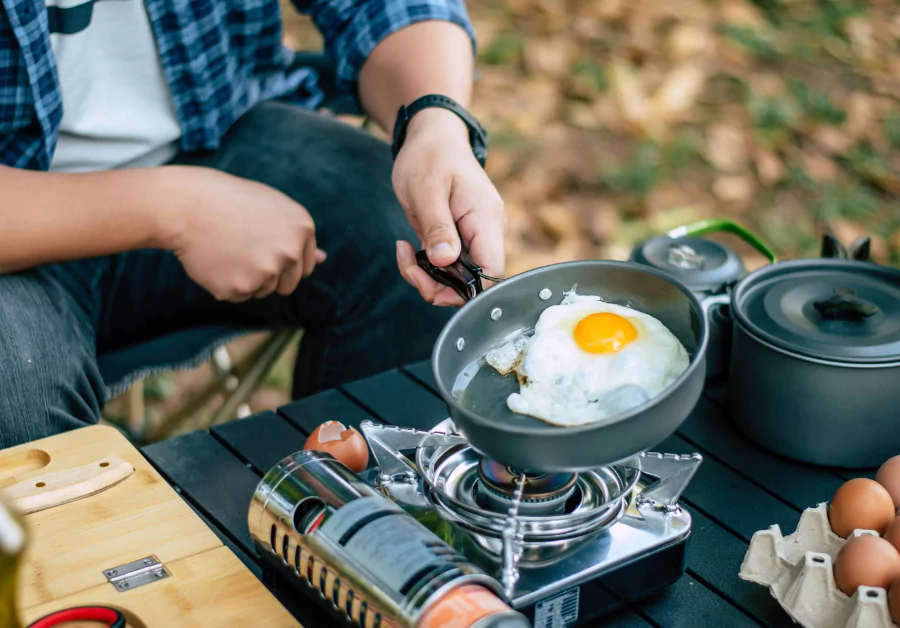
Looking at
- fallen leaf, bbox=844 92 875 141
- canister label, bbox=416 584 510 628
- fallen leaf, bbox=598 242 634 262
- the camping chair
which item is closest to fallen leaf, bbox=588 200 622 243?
fallen leaf, bbox=598 242 634 262

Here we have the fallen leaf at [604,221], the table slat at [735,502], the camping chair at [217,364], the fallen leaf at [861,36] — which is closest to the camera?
the table slat at [735,502]

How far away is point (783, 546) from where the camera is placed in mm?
1002

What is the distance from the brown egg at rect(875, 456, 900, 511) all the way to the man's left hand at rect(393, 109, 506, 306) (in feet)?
1.65

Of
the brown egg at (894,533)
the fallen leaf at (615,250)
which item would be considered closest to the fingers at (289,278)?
the brown egg at (894,533)

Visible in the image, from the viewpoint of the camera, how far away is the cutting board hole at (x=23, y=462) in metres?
1.15

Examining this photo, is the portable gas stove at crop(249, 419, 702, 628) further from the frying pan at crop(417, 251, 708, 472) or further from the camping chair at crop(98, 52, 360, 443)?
the camping chair at crop(98, 52, 360, 443)

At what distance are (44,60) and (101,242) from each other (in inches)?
10.5

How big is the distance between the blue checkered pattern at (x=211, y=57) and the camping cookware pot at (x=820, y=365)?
2.66ft

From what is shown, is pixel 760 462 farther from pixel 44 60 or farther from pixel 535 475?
pixel 44 60

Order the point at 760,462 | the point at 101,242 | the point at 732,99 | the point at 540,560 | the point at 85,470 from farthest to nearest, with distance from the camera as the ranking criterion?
the point at 732,99 < the point at 101,242 < the point at 760,462 < the point at 85,470 < the point at 540,560

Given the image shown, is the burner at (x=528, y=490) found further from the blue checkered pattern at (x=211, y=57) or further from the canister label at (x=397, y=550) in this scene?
the blue checkered pattern at (x=211, y=57)

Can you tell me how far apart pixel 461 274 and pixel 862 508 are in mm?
493

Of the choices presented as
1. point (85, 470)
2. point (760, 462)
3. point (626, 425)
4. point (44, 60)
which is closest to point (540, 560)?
point (626, 425)

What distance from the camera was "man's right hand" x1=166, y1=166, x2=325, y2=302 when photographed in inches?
55.9
